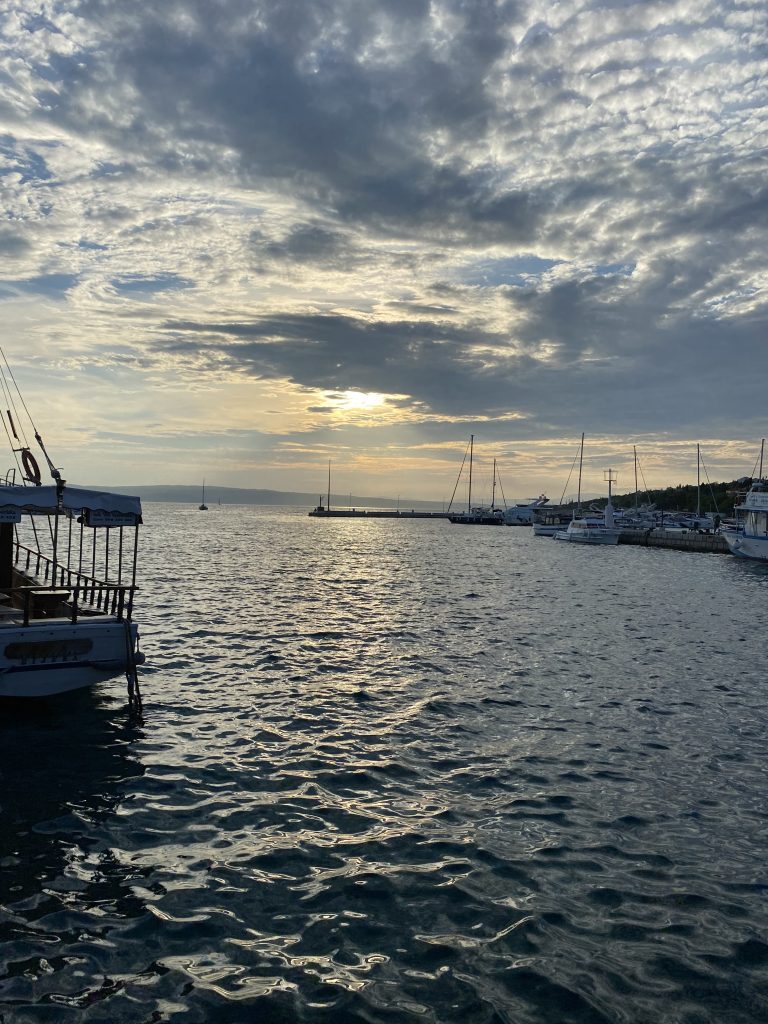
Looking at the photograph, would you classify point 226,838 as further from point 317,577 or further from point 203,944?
point 317,577

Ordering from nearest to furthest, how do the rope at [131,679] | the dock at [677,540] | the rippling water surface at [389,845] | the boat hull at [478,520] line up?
the rippling water surface at [389,845], the rope at [131,679], the dock at [677,540], the boat hull at [478,520]

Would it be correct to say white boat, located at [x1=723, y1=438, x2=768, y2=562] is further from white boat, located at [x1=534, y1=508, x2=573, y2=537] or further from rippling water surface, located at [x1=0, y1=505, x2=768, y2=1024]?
rippling water surface, located at [x1=0, y1=505, x2=768, y2=1024]

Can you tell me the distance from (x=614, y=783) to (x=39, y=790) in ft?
30.5

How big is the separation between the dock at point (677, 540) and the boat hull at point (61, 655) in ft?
274

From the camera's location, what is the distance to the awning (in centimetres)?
1426

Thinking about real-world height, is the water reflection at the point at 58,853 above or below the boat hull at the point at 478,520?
below

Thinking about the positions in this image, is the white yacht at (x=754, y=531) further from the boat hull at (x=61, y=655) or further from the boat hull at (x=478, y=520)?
the boat hull at (x=478, y=520)

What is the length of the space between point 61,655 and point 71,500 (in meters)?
3.38

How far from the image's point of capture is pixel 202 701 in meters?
15.7

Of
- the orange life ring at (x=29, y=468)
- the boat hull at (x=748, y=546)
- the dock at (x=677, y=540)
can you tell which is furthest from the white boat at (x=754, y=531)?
the orange life ring at (x=29, y=468)

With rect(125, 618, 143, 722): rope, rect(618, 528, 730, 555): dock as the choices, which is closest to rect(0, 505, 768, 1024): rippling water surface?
rect(125, 618, 143, 722): rope

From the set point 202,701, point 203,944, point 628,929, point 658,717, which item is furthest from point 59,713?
point 658,717

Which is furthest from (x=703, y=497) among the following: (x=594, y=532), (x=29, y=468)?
(x=29, y=468)

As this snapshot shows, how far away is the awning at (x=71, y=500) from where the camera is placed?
14.3 meters
